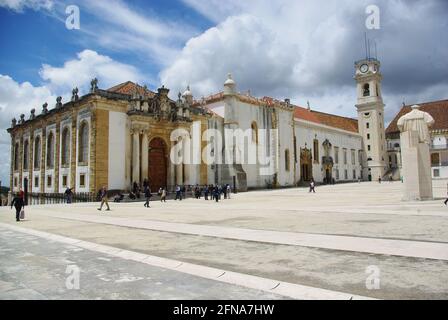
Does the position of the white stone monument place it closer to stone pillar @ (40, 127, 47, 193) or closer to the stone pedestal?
the stone pedestal

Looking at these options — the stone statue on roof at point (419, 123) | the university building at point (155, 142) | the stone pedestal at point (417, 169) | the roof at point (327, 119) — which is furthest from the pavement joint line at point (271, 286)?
the roof at point (327, 119)

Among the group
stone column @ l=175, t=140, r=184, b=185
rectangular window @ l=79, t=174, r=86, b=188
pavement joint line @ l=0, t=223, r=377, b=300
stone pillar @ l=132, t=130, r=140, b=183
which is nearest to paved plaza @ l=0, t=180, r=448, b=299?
pavement joint line @ l=0, t=223, r=377, b=300

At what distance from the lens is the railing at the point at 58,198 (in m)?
29.3

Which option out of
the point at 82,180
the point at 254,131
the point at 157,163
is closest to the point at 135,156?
the point at 157,163

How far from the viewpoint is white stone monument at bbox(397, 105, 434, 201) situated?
1823 cm

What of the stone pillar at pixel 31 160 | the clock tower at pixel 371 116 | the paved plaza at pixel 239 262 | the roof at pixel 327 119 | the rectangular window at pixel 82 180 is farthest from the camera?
the clock tower at pixel 371 116

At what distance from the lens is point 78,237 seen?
9875mm

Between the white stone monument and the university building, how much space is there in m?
19.6

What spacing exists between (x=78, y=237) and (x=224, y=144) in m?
32.6

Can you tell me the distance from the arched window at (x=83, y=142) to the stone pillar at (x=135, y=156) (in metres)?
3.98

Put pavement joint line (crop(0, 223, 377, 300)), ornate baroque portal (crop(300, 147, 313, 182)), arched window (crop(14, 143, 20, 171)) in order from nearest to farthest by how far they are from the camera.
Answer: pavement joint line (crop(0, 223, 377, 300)) → arched window (crop(14, 143, 20, 171)) → ornate baroque portal (crop(300, 147, 313, 182))

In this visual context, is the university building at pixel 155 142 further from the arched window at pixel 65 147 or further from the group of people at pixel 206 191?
the group of people at pixel 206 191

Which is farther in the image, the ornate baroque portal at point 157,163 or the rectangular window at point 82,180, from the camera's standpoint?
the ornate baroque portal at point 157,163
